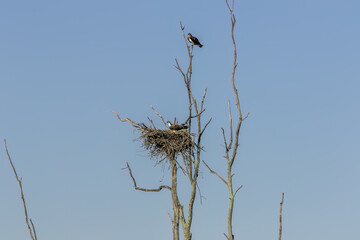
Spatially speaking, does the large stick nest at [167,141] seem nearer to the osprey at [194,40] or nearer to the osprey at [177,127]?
the osprey at [177,127]

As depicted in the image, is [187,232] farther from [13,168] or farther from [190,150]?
[13,168]

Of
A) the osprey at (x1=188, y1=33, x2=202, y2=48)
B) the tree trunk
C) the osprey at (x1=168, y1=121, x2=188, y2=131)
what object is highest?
the osprey at (x1=188, y1=33, x2=202, y2=48)

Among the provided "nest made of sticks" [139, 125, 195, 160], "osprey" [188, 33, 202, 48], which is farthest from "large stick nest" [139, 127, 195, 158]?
"osprey" [188, 33, 202, 48]

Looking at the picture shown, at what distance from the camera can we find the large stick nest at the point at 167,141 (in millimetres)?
15766

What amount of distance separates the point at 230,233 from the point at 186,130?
20.9 feet

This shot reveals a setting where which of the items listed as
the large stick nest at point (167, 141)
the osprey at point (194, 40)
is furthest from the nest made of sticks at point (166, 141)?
the osprey at point (194, 40)

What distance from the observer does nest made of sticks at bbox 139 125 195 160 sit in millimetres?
15766

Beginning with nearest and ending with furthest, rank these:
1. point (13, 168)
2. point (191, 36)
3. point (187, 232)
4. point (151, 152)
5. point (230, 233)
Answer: point (13, 168), point (230, 233), point (187, 232), point (151, 152), point (191, 36)

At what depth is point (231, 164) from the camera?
1087cm

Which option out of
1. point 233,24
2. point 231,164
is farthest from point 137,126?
point 231,164

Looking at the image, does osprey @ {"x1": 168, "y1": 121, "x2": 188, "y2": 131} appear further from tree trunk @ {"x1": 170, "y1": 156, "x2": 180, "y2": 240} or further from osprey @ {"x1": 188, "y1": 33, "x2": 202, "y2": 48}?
osprey @ {"x1": 188, "y1": 33, "x2": 202, "y2": 48}

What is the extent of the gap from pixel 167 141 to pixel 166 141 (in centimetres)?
2

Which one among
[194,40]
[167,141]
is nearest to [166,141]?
[167,141]

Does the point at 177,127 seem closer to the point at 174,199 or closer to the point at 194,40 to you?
the point at 174,199
